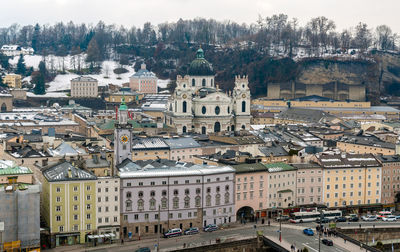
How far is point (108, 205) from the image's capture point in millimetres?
55344

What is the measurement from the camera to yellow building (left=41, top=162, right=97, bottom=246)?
174ft

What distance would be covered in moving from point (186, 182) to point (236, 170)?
545 centimetres

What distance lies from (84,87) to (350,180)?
327 ft

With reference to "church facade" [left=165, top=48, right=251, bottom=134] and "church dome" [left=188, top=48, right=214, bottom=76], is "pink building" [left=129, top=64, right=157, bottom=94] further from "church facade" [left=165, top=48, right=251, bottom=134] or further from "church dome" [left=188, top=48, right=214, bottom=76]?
"church facade" [left=165, top=48, right=251, bottom=134]

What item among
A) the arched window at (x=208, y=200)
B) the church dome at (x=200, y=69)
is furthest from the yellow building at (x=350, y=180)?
the church dome at (x=200, y=69)

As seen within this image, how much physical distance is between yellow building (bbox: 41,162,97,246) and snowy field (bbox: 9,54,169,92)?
106 meters

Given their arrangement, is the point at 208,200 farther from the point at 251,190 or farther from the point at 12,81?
the point at 12,81

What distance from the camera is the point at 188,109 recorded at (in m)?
104

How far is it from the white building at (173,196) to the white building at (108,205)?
1.74 ft

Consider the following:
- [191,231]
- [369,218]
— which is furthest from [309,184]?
[191,231]

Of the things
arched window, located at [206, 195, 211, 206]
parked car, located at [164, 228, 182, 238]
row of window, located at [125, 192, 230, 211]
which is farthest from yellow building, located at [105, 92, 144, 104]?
parked car, located at [164, 228, 182, 238]

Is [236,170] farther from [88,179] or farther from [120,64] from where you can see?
[120,64]

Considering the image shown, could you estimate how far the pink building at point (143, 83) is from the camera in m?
165

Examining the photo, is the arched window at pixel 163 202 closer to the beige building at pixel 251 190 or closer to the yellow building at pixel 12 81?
the beige building at pixel 251 190
